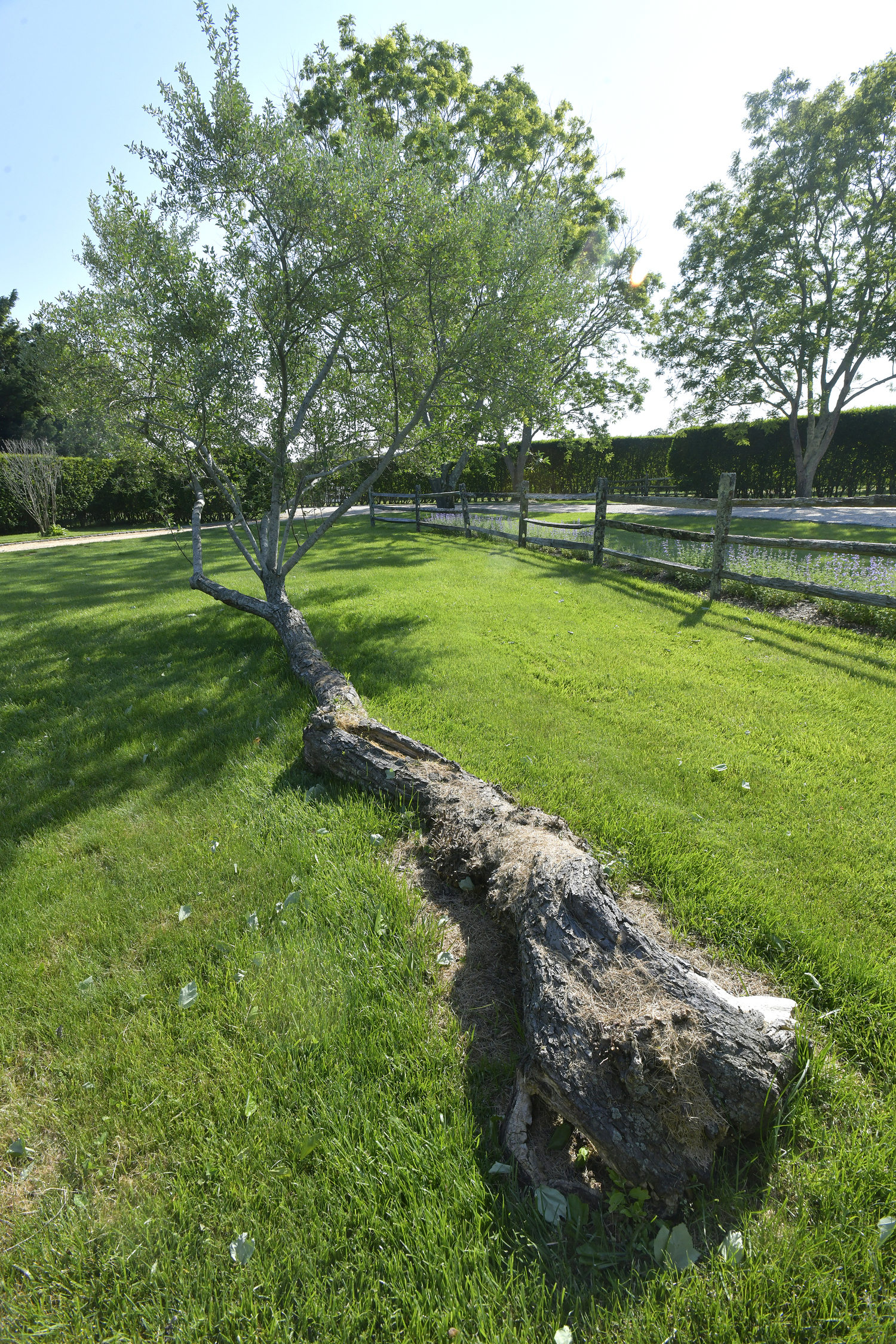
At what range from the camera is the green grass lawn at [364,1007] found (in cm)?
143

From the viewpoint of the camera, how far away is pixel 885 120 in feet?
56.4

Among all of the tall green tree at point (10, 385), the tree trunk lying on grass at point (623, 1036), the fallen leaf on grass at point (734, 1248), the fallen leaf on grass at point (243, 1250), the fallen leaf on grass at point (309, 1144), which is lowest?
the fallen leaf on grass at point (243, 1250)

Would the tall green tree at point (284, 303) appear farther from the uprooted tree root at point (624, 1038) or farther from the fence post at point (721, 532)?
the uprooted tree root at point (624, 1038)

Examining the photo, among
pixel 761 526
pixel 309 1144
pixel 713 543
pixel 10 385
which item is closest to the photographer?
pixel 309 1144

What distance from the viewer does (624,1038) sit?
5.43 ft

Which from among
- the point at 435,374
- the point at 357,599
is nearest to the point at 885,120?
the point at 435,374

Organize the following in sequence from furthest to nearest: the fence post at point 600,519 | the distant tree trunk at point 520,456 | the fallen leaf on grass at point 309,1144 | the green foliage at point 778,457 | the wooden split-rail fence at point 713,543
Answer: the distant tree trunk at point 520,456, the green foliage at point 778,457, the fence post at point 600,519, the wooden split-rail fence at point 713,543, the fallen leaf on grass at point 309,1144

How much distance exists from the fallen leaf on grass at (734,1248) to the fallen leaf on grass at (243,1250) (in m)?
1.23

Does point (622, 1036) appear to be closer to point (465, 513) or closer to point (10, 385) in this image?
point (465, 513)

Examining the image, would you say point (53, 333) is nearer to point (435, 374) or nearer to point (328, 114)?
point (435, 374)

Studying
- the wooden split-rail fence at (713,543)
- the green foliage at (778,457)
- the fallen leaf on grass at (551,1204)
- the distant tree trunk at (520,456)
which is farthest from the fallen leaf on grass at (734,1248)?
the green foliage at (778,457)

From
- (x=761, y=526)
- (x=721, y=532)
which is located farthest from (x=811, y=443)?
(x=721, y=532)

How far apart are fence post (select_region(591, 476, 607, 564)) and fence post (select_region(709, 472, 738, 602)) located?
109 inches

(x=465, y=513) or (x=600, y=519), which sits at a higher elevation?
(x=465, y=513)
